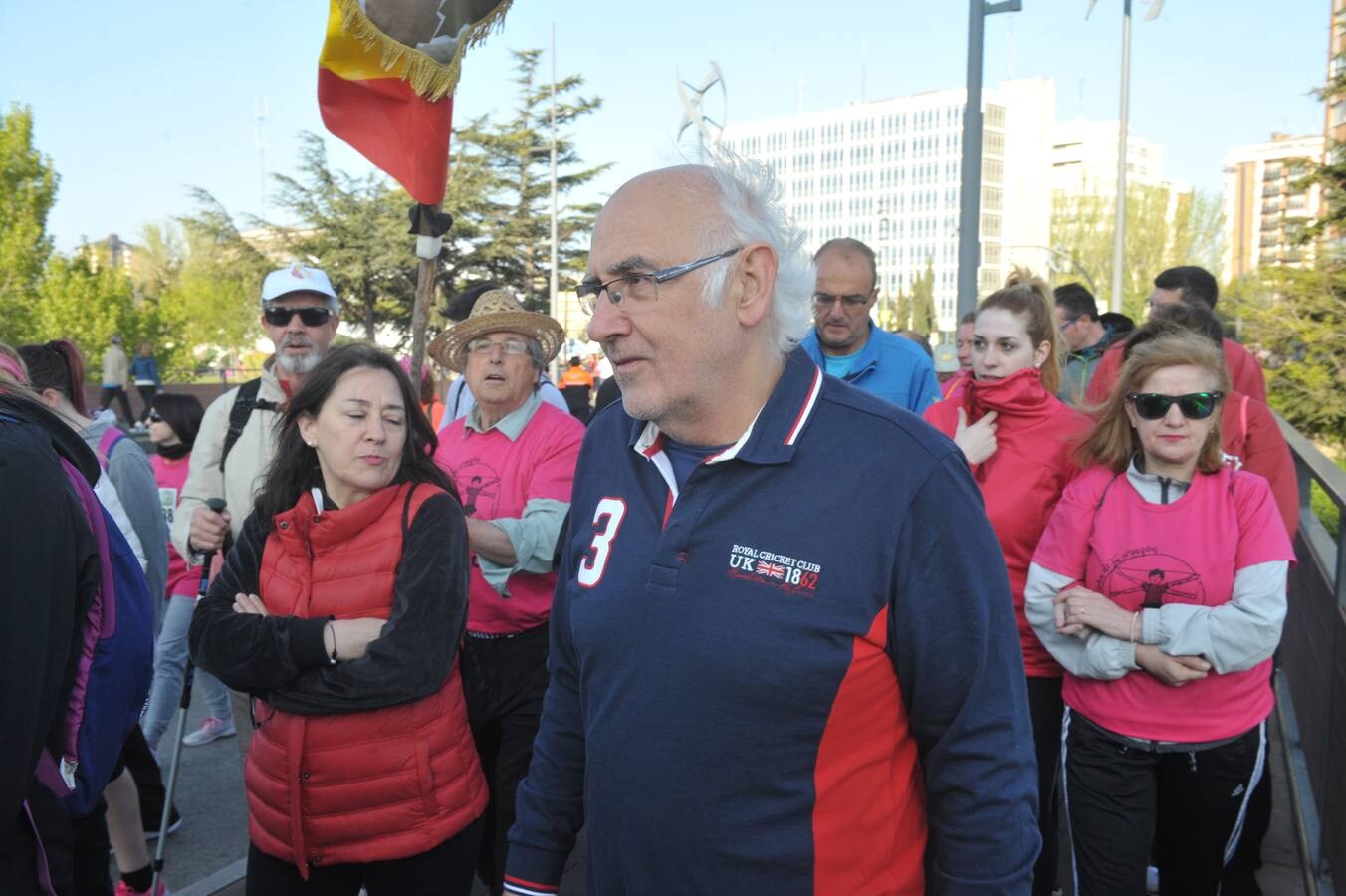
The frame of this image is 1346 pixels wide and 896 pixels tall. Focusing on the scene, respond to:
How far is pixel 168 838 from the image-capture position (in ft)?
15.9

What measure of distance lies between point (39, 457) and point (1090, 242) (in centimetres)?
7239

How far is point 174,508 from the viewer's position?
6070 millimetres

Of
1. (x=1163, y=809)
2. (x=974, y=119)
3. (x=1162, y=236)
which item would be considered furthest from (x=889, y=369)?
(x=1162, y=236)

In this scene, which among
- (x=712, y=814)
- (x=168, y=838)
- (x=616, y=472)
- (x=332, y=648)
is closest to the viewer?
(x=712, y=814)

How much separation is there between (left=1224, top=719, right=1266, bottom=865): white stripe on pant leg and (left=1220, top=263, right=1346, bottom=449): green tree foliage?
848 inches

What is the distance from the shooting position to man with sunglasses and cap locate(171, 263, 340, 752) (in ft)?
13.5

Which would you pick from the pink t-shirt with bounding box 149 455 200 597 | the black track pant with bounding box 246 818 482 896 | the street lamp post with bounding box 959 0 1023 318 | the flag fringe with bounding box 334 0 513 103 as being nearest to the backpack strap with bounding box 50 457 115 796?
the black track pant with bounding box 246 818 482 896

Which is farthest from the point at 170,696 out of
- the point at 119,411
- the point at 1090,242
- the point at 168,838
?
the point at 1090,242

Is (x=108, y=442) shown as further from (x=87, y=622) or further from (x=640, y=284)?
(x=640, y=284)

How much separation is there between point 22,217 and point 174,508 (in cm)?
3263

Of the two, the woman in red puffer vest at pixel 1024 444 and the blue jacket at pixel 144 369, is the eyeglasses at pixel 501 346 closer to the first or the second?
the woman in red puffer vest at pixel 1024 444

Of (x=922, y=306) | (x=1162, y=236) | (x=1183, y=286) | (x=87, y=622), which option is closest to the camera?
(x=87, y=622)

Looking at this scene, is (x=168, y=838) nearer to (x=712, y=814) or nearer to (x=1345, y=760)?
(x=712, y=814)

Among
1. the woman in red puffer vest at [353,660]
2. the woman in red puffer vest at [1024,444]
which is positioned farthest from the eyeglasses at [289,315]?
the woman in red puffer vest at [1024,444]
